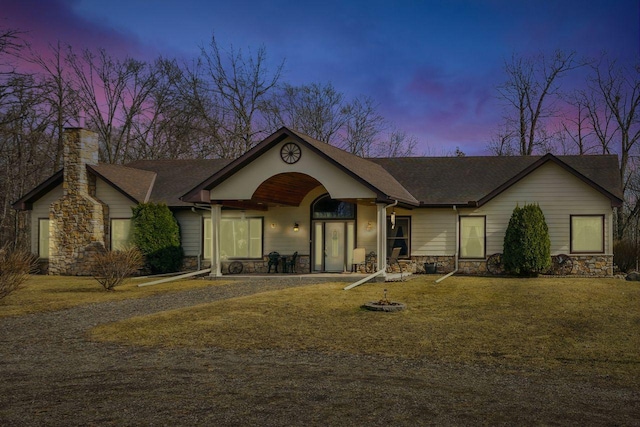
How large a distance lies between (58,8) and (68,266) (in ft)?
29.2

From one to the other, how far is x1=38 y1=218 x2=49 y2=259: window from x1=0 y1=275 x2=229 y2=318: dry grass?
2.70 metres

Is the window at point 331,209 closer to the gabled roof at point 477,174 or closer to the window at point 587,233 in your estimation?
the gabled roof at point 477,174

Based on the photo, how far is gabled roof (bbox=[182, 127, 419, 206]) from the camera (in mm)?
18141

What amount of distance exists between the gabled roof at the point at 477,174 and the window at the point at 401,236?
39.0 inches

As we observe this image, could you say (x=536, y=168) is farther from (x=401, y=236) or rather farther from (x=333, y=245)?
(x=333, y=245)

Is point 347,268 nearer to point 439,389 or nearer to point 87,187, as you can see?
point 87,187

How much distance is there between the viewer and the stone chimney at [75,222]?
2227cm

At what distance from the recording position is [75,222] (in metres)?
22.3

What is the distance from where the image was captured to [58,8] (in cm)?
1920

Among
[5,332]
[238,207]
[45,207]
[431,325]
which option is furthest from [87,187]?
[431,325]

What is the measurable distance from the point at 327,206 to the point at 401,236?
279 cm

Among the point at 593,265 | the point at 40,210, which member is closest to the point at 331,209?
the point at 593,265

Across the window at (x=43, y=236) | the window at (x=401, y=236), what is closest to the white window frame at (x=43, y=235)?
the window at (x=43, y=236)

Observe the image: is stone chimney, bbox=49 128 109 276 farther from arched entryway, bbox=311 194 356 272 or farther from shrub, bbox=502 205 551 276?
shrub, bbox=502 205 551 276
